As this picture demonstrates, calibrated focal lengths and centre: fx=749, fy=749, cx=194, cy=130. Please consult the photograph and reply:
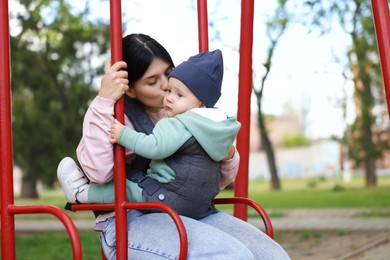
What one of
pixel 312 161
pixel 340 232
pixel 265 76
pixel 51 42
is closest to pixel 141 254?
pixel 340 232

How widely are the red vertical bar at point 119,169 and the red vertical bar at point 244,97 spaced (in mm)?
1035

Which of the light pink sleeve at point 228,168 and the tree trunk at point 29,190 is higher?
the light pink sleeve at point 228,168

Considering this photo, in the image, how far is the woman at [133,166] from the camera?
2246mm

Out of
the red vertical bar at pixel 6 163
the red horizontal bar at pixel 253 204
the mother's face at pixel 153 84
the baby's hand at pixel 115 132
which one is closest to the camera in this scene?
the baby's hand at pixel 115 132

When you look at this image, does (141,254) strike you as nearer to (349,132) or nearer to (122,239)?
(122,239)

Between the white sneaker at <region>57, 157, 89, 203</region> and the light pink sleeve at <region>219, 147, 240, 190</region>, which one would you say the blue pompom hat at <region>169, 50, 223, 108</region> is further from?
the white sneaker at <region>57, 157, 89, 203</region>

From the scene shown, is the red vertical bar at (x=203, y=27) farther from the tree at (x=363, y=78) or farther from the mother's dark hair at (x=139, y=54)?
the tree at (x=363, y=78)

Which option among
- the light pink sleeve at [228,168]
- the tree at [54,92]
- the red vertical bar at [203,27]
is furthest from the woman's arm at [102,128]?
the tree at [54,92]

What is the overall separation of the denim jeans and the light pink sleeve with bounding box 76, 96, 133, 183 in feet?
0.60

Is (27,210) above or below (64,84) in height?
below

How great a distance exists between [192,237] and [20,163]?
18.2 meters

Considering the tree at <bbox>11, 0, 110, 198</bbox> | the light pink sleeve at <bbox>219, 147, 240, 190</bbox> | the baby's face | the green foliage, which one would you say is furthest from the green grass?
the green foliage

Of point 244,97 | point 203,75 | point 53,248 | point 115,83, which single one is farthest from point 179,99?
point 53,248

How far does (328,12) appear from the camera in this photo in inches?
475
